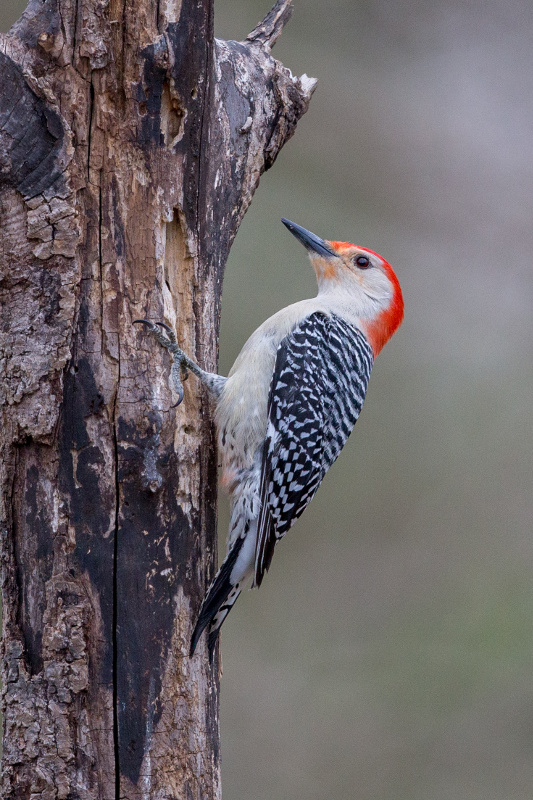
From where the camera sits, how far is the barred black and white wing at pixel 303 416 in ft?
10.3

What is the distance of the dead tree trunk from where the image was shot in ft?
8.17

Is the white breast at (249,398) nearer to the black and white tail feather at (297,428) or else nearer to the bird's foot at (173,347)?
the black and white tail feather at (297,428)

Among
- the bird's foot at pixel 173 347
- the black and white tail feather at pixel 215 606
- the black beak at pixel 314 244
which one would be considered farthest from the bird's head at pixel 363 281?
the black and white tail feather at pixel 215 606

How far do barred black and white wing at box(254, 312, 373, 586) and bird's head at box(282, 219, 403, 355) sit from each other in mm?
343

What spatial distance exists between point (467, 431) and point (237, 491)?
13.4 feet

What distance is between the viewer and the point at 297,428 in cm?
320

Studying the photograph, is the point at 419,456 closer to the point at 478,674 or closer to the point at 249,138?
the point at 478,674

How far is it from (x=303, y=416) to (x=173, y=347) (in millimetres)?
698

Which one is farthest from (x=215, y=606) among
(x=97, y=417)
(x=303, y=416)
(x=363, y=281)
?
(x=363, y=281)

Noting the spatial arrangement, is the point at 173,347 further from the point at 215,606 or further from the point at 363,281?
the point at 363,281

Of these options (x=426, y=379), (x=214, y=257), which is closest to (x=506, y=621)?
(x=426, y=379)

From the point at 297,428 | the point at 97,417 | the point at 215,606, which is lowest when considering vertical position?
the point at 215,606

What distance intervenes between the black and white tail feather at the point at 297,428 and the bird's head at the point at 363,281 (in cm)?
38

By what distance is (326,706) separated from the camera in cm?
663
